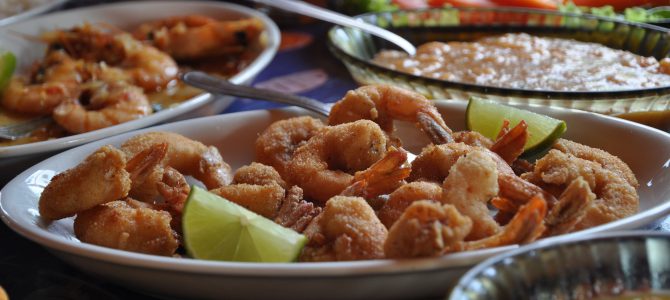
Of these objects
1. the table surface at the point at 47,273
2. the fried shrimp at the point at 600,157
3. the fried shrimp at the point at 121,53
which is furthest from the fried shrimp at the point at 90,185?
the fried shrimp at the point at 121,53

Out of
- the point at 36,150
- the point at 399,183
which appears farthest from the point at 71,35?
the point at 399,183

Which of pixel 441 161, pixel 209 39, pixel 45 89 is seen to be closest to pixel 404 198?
pixel 441 161

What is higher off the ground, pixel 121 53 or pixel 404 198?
pixel 404 198

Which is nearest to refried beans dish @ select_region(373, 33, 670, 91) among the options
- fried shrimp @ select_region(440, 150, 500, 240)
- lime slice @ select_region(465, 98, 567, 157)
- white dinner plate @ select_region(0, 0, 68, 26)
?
lime slice @ select_region(465, 98, 567, 157)

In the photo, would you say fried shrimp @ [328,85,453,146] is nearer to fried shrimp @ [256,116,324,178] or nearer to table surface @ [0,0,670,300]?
fried shrimp @ [256,116,324,178]

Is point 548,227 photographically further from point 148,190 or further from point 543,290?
point 148,190

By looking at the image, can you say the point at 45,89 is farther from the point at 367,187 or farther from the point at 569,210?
the point at 569,210
